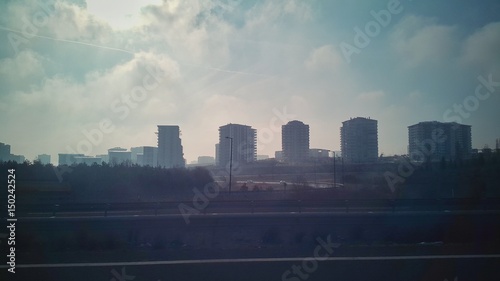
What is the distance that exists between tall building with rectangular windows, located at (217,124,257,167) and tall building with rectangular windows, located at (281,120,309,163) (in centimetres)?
1632

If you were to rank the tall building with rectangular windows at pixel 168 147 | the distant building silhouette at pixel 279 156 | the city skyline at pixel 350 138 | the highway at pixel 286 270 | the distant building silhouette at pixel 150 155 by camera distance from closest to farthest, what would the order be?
the highway at pixel 286 270 < the city skyline at pixel 350 138 < the tall building with rectangular windows at pixel 168 147 < the distant building silhouette at pixel 150 155 < the distant building silhouette at pixel 279 156

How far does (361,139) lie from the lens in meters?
92.1

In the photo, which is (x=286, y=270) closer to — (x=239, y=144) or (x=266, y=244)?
(x=266, y=244)

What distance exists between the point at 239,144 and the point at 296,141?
25.4 metres

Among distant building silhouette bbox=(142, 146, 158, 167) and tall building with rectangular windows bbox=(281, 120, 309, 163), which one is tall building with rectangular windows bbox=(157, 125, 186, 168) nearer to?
distant building silhouette bbox=(142, 146, 158, 167)

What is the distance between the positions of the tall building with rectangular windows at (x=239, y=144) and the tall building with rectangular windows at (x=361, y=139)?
25.9 metres

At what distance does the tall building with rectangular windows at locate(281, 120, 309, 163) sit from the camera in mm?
102681

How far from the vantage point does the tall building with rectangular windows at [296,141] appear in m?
103

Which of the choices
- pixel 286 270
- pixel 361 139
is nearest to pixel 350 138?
pixel 361 139

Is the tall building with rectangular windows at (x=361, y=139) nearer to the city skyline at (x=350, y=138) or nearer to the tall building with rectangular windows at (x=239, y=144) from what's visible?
the city skyline at (x=350, y=138)

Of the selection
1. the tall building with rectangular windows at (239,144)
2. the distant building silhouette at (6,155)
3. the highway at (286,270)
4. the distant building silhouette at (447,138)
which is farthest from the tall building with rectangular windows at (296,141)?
the highway at (286,270)

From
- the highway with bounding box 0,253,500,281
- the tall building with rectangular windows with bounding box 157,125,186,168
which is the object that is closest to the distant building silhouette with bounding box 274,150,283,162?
the tall building with rectangular windows with bounding box 157,125,186,168

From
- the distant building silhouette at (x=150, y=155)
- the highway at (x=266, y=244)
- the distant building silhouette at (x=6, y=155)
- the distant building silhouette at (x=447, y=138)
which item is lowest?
the highway at (x=266, y=244)

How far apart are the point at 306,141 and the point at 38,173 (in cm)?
8440
